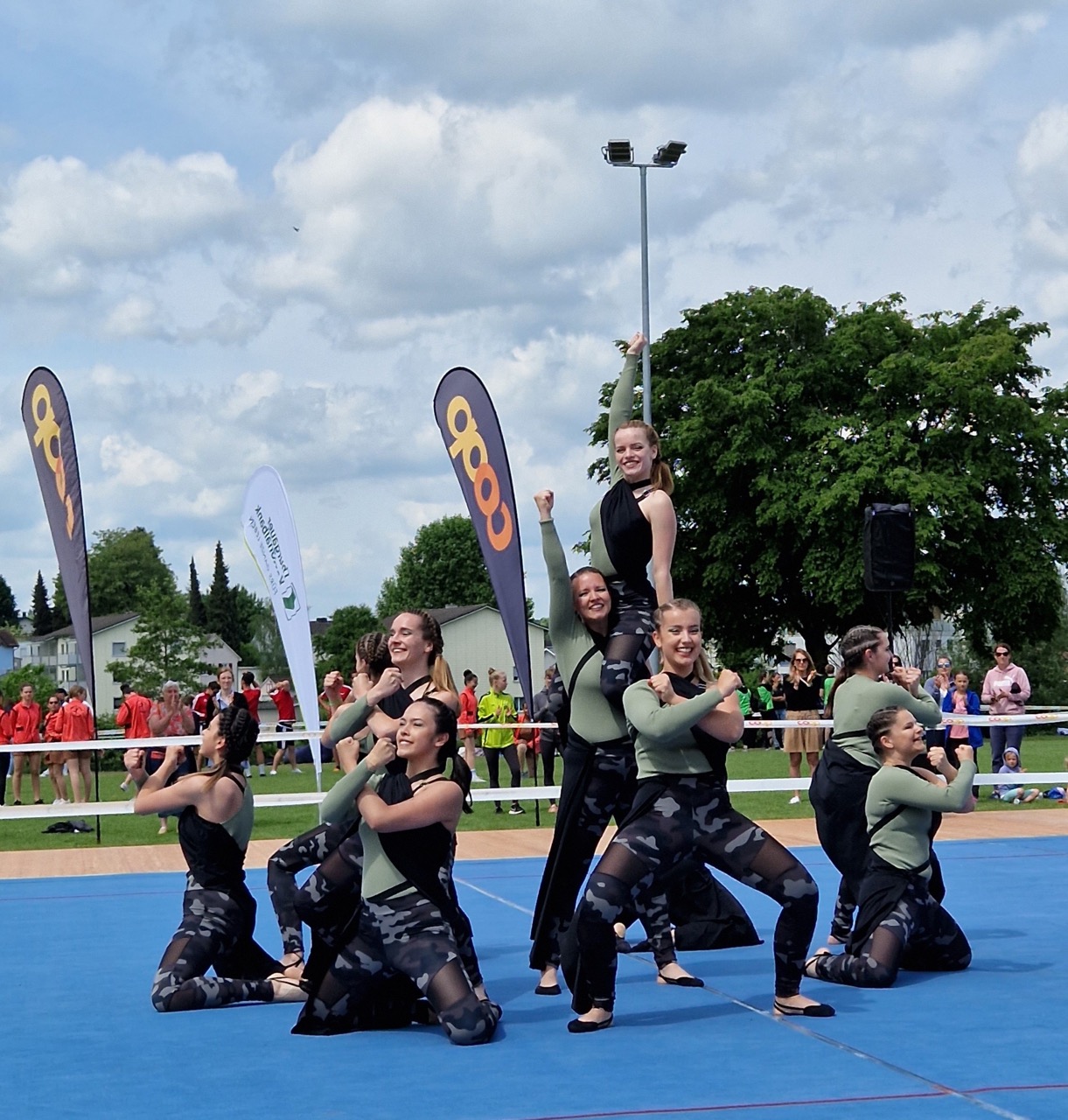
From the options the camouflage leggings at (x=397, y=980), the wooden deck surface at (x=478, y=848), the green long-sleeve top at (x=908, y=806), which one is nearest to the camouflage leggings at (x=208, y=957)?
the camouflage leggings at (x=397, y=980)

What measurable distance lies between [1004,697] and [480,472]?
8044 mm

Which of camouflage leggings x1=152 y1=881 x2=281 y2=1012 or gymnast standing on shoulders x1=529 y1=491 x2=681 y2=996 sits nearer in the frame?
gymnast standing on shoulders x1=529 y1=491 x2=681 y2=996

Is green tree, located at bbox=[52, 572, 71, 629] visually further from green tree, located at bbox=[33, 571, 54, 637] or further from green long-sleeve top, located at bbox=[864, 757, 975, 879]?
green long-sleeve top, located at bbox=[864, 757, 975, 879]

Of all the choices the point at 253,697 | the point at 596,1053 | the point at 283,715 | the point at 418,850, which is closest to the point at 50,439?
the point at 418,850

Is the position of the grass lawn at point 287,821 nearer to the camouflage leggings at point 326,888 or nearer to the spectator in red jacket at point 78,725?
the spectator in red jacket at point 78,725

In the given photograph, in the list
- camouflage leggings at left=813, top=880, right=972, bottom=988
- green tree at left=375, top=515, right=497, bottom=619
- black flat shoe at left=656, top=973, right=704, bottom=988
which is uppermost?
green tree at left=375, top=515, right=497, bottom=619

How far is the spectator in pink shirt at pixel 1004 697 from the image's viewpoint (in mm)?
19984

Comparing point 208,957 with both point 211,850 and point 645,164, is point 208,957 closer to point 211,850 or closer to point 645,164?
point 211,850

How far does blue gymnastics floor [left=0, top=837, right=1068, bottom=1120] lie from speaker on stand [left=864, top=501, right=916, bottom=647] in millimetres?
5535

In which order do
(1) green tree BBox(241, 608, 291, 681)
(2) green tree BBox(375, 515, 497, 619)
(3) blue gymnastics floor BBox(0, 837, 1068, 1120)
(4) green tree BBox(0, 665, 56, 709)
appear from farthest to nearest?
(1) green tree BBox(241, 608, 291, 681) < (2) green tree BBox(375, 515, 497, 619) < (4) green tree BBox(0, 665, 56, 709) < (3) blue gymnastics floor BBox(0, 837, 1068, 1120)

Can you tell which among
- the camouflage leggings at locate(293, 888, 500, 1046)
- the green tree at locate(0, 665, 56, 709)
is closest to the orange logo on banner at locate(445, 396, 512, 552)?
the camouflage leggings at locate(293, 888, 500, 1046)

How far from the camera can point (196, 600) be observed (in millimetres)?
152625

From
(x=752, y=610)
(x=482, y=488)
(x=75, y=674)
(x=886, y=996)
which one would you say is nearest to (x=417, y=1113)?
(x=886, y=996)

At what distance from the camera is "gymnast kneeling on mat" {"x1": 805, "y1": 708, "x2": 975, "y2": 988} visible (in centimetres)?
723
